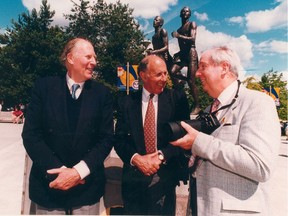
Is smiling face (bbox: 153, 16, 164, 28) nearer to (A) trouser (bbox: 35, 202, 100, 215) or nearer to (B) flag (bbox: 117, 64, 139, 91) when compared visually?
(B) flag (bbox: 117, 64, 139, 91)

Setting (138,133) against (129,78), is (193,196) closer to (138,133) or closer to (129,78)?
(138,133)

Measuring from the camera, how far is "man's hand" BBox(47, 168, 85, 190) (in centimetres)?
214

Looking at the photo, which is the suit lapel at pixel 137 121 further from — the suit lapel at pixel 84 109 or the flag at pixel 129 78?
the flag at pixel 129 78

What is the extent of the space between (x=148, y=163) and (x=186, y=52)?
3.90 meters

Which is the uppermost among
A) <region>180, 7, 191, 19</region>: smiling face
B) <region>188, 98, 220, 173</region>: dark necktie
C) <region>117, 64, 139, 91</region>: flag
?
<region>180, 7, 191, 19</region>: smiling face

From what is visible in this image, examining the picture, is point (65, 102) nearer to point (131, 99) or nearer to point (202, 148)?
point (131, 99)

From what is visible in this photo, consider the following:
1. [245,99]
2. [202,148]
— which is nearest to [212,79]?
[245,99]

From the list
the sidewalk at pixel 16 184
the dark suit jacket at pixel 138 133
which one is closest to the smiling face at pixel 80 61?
the dark suit jacket at pixel 138 133

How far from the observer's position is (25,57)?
27.2 metres

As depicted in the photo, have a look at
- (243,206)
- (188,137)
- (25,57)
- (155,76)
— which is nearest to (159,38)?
(155,76)

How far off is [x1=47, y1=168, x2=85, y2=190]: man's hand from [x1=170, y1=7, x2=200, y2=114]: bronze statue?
4.01 metres

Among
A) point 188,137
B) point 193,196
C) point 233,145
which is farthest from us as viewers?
point 193,196

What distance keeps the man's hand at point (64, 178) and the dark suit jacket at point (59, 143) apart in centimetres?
7

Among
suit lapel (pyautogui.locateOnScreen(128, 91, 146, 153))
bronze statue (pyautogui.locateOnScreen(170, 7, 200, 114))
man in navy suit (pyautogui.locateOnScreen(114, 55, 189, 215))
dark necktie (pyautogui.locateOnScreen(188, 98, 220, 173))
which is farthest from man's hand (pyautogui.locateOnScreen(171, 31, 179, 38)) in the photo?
dark necktie (pyautogui.locateOnScreen(188, 98, 220, 173))
